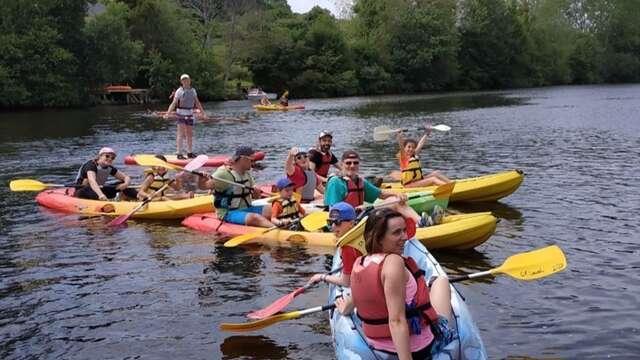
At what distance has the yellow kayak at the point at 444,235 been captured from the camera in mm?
8781

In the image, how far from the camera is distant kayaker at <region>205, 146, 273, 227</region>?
32.2 feet

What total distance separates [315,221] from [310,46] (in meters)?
49.7

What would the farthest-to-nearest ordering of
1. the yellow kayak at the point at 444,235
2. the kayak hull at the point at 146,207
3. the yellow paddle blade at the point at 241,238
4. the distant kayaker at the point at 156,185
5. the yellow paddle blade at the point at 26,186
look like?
the yellow paddle blade at the point at 26,186 → the distant kayaker at the point at 156,185 → the kayak hull at the point at 146,207 → the yellow paddle blade at the point at 241,238 → the yellow kayak at the point at 444,235

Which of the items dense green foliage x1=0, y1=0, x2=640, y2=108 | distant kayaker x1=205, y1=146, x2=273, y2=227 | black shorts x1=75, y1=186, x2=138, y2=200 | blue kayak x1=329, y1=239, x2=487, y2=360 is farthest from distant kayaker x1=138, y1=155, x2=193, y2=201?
dense green foliage x1=0, y1=0, x2=640, y2=108

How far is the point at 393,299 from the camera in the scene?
423 cm

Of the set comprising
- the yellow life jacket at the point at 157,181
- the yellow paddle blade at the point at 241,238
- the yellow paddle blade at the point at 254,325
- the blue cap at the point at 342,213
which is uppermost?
the blue cap at the point at 342,213

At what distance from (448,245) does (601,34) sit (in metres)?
76.6

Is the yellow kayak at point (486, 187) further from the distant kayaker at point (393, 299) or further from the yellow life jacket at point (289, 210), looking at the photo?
the distant kayaker at point (393, 299)

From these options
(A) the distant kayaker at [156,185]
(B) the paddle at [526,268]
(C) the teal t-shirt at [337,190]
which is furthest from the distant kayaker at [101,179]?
(B) the paddle at [526,268]

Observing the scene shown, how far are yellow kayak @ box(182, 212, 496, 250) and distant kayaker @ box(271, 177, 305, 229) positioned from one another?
0.21 m

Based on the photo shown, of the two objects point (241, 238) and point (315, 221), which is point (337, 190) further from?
point (241, 238)

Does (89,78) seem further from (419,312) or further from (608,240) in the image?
(419,312)

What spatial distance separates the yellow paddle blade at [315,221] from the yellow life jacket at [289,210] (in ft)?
2.19

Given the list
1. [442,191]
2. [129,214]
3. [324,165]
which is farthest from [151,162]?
[442,191]
